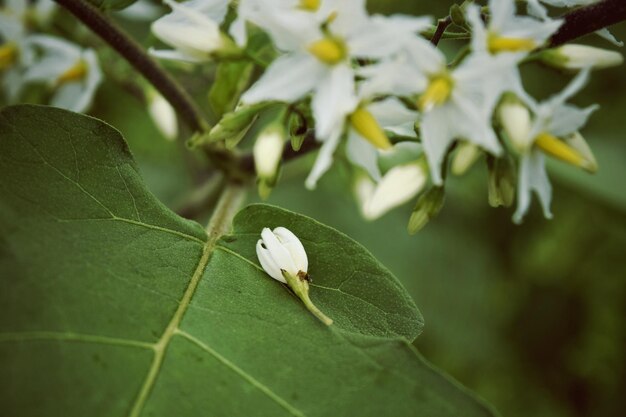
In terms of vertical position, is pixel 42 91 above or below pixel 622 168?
above

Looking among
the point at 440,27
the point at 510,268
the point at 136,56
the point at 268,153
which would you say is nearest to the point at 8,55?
the point at 136,56

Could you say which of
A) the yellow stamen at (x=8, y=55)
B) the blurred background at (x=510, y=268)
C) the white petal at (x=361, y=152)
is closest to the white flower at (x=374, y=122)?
the white petal at (x=361, y=152)

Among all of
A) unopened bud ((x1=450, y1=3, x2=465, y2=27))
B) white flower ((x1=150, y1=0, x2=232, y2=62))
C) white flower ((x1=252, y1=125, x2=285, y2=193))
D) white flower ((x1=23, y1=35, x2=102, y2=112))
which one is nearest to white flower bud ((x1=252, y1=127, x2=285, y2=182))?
white flower ((x1=252, y1=125, x2=285, y2=193))

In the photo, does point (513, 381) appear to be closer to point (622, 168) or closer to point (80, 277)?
point (622, 168)

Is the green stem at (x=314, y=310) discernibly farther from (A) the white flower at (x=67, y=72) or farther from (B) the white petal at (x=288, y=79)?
(A) the white flower at (x=67, y=72)

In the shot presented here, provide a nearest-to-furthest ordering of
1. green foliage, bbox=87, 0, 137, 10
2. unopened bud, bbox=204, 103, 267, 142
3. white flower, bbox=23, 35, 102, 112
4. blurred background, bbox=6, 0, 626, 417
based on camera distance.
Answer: unopened bud, bbox=204, 103, 267, 142
green foliage, bbox=87, 0, 137, 10
white flower, bbox=23, 35, 102, 112
blurred background, bbox=6, 0, 626, 417

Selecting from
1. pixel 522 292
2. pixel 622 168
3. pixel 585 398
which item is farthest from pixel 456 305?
pixel 622 168

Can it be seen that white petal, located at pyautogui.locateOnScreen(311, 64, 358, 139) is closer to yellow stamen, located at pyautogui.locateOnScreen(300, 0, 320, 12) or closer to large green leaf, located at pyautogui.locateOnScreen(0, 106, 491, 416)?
yellow stamen, located at pyautogui.locateOnScreen(300, 0, 320, 12)
